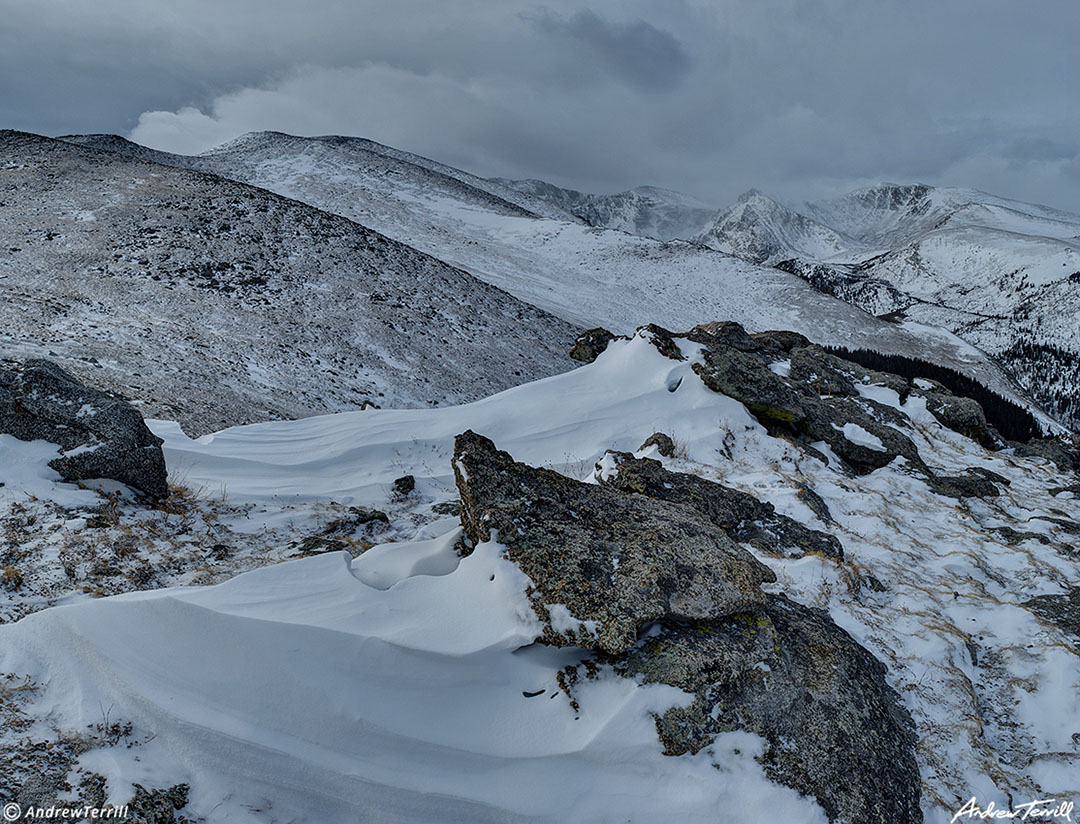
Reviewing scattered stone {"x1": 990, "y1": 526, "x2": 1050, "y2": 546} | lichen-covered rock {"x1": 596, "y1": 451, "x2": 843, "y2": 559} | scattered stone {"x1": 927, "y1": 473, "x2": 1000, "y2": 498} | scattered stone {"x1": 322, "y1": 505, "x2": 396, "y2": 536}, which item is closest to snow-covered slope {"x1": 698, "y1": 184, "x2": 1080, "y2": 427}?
scattered stone {"x1": 927, "y1": 473, "x2": 1000, "y2": 498}

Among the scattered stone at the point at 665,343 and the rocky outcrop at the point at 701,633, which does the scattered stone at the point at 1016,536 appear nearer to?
the rocky outcrop at the point at 701,633

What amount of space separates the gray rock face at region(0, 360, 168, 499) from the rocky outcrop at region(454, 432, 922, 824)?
3507 mm

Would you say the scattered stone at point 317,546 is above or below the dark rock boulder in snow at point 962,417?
below

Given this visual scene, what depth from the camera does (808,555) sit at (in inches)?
225

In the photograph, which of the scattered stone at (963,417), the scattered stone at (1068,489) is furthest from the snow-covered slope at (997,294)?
the scattered stone at (1068,489)

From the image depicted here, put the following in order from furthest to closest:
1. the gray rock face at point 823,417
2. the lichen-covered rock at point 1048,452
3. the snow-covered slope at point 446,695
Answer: the lichen-covered rock at point 1048,452 < the gray rock face at point 823,417 < the snow-covered slope at point 446,695

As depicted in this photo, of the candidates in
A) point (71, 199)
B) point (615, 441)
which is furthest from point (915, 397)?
point (71, 199)

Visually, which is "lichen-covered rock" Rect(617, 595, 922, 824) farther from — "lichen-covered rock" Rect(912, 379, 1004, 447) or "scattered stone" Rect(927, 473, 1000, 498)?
"lichen-covered rock" Rect(912, 379, 1004, 447)

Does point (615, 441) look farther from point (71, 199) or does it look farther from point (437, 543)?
point (71, 199)

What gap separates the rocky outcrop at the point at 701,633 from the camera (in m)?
3.50

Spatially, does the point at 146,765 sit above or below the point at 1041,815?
above

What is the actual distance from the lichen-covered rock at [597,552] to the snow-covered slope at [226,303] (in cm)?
1014

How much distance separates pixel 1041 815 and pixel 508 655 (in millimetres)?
3570

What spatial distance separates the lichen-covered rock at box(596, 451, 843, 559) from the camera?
616 cm
